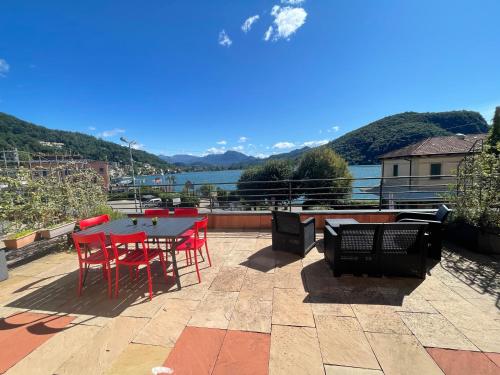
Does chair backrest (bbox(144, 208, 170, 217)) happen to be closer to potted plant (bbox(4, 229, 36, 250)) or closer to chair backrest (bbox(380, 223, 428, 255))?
potted plant (bbox(4, 229, 36, 250))

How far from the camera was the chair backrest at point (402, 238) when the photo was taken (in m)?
2.42

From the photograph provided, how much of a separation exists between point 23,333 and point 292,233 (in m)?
3.04

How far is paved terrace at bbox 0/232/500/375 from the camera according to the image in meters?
1.47

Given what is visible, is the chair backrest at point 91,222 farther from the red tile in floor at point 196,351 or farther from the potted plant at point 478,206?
the potted plant at point 478,206

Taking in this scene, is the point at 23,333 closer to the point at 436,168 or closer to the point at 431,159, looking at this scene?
the point at 431,159

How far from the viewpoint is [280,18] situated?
19.3 ft

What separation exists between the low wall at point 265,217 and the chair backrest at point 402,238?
1.91 m

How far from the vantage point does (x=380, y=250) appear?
2533 mm

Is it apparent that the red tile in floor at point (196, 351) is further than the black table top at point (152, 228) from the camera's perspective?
No

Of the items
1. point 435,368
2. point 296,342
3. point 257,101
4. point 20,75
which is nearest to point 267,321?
point 296,342

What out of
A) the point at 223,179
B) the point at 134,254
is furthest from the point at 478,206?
the point at 223,179

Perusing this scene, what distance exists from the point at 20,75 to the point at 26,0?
22.0ft

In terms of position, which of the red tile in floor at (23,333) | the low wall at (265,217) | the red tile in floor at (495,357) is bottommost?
the red tile in floor at (495,357)

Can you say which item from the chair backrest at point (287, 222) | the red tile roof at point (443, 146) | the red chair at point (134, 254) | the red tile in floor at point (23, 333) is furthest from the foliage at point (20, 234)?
the red tile roof at point (443, 146)
